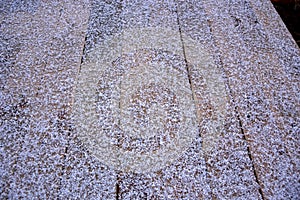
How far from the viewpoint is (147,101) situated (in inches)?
30.0

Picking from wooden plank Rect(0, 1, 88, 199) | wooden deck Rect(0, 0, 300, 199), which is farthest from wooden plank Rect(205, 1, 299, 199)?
wooden plank Rect(0, 1, 88, 199)

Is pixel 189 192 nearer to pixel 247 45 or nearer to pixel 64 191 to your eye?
pixel 64 191

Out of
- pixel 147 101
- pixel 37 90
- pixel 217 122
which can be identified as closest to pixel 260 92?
pixel 217 122

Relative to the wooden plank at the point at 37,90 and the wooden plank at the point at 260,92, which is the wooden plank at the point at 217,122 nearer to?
the wooden plank at the point at 260,92

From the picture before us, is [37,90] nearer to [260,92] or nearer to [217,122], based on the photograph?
[217,122]

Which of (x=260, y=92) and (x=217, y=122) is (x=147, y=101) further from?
(x=260, y=92)

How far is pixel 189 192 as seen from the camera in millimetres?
591

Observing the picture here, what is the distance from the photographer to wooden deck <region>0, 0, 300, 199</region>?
24.0 inches

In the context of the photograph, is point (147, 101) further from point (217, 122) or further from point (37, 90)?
point (37, 90)

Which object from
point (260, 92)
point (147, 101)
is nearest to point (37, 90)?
point (147, 101)

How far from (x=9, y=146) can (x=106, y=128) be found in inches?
10.9

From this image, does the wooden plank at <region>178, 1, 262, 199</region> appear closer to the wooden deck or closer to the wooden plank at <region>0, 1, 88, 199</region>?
the wooden deck

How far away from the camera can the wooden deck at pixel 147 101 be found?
0.61 metres

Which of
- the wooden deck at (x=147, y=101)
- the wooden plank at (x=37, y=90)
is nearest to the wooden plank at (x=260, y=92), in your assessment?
the wooden deck at (x=147, y=101)
